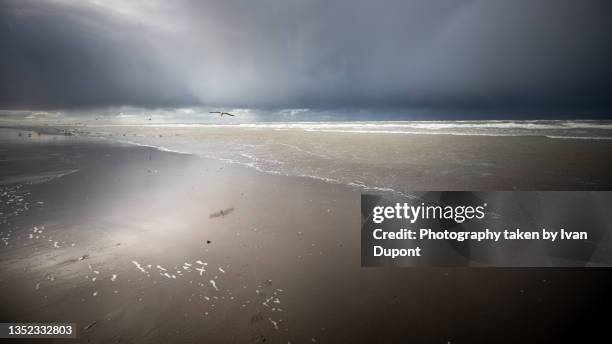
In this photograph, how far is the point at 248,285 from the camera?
477 centimetres

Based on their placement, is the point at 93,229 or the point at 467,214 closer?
the point at 93,229

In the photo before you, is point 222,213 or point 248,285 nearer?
point 248,285

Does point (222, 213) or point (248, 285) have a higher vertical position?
point (222, 213)

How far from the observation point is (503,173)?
12.1m

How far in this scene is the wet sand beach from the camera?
3.84m

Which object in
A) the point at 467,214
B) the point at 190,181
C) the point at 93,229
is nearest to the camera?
the point at 93,229

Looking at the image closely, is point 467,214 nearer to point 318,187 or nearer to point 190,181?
point 318,187

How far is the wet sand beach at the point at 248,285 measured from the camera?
384 cm

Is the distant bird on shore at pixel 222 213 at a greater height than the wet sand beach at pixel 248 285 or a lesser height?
greater

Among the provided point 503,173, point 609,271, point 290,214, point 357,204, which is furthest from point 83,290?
point 503,173

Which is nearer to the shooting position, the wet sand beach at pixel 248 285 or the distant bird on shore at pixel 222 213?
the wet sand beach at pixel 248 285

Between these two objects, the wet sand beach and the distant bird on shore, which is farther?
the distant bird on shore

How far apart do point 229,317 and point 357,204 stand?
18.2 ft

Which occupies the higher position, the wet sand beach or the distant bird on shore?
the distant bird on shore
